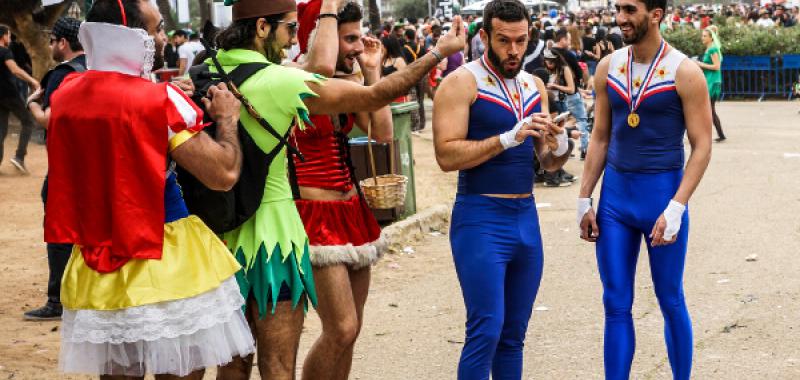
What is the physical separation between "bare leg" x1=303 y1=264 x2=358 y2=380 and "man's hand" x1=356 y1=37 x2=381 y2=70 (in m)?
1.00

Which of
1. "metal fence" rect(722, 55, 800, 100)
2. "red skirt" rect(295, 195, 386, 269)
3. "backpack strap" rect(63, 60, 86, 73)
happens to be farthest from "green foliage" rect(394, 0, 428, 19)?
"red skirt" rect(295, 195, 386, 269)

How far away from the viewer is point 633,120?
5.24 metres

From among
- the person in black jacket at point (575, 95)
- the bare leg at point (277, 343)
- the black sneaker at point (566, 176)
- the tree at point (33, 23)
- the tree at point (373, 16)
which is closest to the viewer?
the bare leg at point (277, 343)

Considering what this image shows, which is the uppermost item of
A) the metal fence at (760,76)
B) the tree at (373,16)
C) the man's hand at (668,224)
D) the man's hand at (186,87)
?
the man's hand at (186,87)

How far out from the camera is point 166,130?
3516 mm

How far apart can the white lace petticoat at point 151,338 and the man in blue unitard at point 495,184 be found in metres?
1.29

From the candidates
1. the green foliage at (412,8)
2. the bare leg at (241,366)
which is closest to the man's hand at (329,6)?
the bare leg at (241,366)

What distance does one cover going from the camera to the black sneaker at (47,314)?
7.60m

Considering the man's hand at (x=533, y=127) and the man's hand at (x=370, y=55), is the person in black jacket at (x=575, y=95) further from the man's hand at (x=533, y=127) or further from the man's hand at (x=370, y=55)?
the man's hand at (x=533, y=127)

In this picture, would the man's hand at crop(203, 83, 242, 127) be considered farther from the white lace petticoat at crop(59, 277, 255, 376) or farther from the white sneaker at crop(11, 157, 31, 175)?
the white sneaker at crop(11, 157, 31, 175)

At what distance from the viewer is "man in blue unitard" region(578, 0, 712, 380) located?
202 inches

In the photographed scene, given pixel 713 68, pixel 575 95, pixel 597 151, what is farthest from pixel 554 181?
pixel 597 151

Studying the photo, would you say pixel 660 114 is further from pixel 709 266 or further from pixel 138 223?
pixel 709 266

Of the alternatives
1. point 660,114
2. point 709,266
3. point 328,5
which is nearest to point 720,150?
point 709,266
